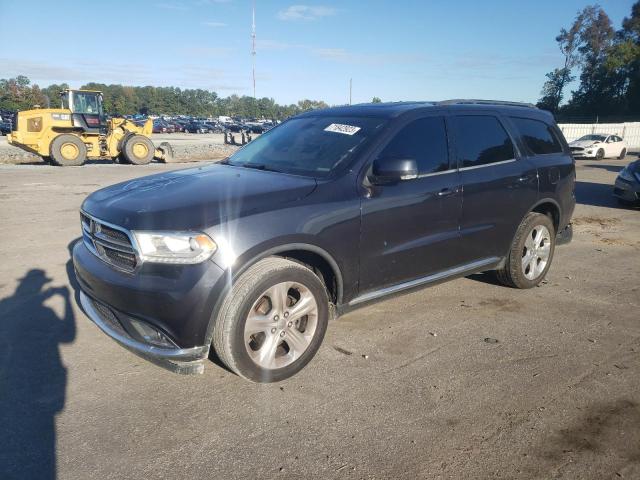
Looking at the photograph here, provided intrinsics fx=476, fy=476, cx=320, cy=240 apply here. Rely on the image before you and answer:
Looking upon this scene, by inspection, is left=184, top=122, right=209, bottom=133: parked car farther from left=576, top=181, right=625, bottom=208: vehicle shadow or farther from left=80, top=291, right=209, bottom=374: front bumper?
left=80, top=291, right=209, bottom=374: front bumper

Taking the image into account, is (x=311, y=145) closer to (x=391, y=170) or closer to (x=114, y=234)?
(x=391, y=170)

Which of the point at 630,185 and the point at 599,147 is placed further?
the point at 599,147

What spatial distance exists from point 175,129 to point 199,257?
61.6 metres

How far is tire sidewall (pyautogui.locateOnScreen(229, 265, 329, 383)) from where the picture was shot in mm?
2881

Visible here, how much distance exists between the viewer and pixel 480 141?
4332 millimetres

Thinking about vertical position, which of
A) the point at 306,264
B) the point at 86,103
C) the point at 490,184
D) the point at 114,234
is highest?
the point at 86,103

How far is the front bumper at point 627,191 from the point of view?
394 inches

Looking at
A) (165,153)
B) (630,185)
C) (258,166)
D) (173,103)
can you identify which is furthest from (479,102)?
(173,103)

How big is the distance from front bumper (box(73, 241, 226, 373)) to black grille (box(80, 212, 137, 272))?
0.23 feet

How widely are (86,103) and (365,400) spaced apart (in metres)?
19.0

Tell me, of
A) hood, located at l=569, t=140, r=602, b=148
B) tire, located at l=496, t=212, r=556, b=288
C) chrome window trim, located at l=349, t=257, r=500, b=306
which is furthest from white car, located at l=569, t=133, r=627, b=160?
chrome window trim, located at l=349, t=257, r=500, b=306

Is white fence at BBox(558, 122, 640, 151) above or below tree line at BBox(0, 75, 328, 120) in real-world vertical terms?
below

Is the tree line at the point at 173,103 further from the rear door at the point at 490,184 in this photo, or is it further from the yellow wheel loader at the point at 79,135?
the rear door at the point at 490,184

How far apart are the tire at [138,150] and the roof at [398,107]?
1583 centimetres
